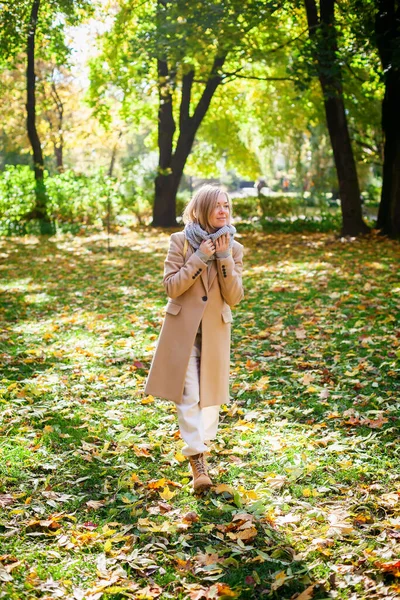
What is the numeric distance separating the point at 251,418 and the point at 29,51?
18.1 m

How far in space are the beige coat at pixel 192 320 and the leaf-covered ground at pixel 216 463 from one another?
0.76 metres

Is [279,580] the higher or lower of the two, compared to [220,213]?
lower

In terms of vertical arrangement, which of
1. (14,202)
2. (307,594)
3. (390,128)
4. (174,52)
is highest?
(174,52)

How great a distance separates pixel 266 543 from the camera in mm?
3584

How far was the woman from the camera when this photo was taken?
397 centimetres

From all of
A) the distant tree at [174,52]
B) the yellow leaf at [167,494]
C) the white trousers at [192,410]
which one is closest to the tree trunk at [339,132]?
the distant tree at [174,52]

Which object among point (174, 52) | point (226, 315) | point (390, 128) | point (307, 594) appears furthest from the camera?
point (390, 128)

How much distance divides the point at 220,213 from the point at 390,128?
12.2m

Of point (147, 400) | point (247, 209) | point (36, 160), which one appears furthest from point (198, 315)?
point (247, 209)

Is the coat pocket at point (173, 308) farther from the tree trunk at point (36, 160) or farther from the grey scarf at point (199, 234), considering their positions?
the tree trunk at point (36, 160)

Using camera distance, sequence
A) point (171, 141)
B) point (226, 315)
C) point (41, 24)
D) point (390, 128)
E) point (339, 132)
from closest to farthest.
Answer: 1. point (226, 315)
2. point (390, 128)
3. point (339, 132)
4. point (41, 24)
5. point (171, 141)

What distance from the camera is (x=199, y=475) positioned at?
4184mm

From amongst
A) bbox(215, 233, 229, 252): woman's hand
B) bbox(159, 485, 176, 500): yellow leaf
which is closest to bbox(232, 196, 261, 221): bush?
bbox(215, 233, 229, 252): woman's hand

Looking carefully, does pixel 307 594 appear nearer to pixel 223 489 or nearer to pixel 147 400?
pixel 223 489
